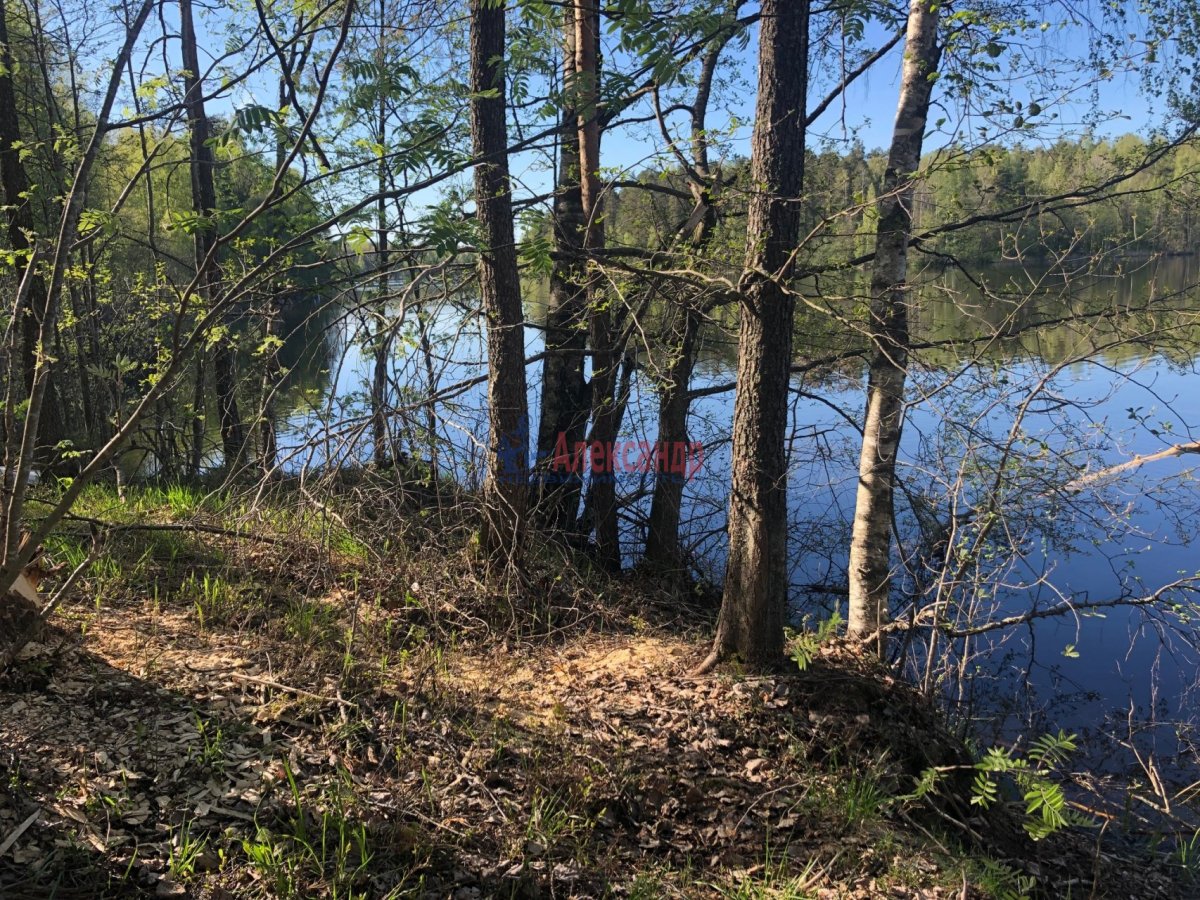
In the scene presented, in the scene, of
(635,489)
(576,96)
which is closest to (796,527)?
(635,489)

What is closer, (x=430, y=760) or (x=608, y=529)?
(x=430, y=760)

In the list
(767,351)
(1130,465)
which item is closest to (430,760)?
(767,351)

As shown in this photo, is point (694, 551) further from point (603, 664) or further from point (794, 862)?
point (794, 862)

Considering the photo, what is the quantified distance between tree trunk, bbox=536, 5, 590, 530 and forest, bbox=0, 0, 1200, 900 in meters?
0.05

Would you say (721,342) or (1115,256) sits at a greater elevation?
(1115,256)

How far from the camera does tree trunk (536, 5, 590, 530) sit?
6.62 meters

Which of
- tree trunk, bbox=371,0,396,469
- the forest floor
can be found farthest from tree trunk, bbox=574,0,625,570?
the forest floor

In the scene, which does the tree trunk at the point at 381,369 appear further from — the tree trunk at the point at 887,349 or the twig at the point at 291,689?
the tree trunk at the point at 887,349

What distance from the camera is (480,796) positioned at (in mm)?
3273

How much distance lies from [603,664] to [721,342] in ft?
11.4

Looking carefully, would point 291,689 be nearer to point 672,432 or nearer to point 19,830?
point 19,830

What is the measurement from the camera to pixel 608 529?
7.39 metres

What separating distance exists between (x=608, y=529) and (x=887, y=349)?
322 centimetres

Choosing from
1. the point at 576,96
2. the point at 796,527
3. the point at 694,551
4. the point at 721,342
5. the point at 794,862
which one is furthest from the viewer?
the point at 796,527
